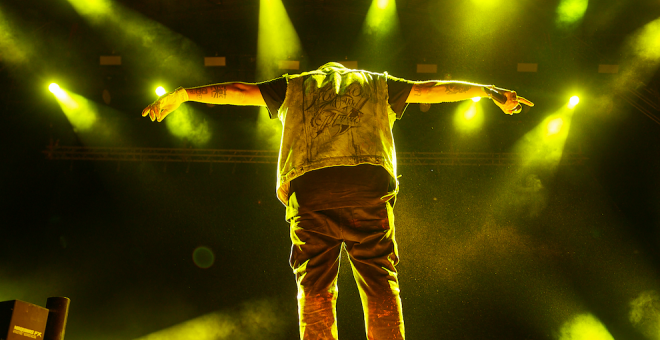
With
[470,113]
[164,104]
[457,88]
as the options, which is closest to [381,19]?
[470,113]

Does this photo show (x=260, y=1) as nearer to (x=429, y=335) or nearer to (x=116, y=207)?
(x=116, y=207)

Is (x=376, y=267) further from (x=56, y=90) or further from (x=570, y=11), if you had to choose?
(x=56, y=90)

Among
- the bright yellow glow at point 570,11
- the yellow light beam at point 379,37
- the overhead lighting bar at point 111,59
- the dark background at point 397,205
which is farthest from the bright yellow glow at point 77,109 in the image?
the bright yellow glow at point 570,11

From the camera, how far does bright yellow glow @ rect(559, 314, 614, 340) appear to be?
4746 millimetres

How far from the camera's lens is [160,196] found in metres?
5.42

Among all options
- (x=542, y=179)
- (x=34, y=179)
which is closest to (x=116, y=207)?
(x=34, y=179)

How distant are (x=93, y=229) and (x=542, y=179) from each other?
19.2 ft

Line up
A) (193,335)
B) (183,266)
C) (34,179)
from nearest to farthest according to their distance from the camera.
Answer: (193,335) < (183,266) < (34,179)

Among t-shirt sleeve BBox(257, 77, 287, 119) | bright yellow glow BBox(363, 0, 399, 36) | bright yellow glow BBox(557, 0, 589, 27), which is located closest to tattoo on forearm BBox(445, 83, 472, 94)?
t-shirt sleeve BBox(257, 77, 287, 119)

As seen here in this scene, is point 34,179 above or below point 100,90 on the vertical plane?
below

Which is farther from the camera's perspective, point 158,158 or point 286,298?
point 158,158

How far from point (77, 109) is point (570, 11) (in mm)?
6351

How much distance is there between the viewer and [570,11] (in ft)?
16.3

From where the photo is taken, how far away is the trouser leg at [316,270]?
1.55 metres
